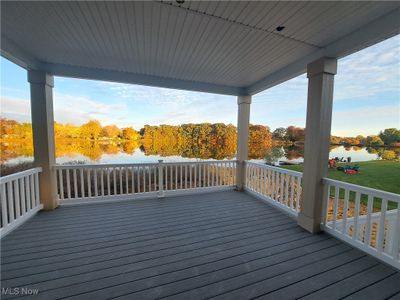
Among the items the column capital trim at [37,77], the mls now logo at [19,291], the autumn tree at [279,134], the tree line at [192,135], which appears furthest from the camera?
the autumn tree at [279,134]

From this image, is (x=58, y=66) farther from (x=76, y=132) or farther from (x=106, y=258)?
(x=76, y=132)

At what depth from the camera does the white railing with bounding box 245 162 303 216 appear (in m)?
3.44

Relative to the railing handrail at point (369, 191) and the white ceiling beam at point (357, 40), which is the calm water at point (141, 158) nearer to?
the railing handrail at point (369, 191)

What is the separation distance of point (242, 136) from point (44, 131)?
4.50m

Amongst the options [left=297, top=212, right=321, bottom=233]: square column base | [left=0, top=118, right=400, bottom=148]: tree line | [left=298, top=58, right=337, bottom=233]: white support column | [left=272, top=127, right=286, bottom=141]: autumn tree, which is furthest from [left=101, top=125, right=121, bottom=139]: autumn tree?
[left=297, top=212, right=321, bottom=233]: square column base

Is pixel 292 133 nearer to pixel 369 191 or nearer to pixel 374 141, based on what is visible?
pixel 374 141

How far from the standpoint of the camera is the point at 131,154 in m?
14.2

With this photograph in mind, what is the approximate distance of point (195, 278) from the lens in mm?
1776

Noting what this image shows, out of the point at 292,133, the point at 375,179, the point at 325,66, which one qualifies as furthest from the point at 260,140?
the point at 325,66

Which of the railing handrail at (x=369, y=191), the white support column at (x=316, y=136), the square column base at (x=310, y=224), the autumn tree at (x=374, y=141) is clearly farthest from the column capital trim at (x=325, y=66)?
the autumn tree at (x=374, y=141)

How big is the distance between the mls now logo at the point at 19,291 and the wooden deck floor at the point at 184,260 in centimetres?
5

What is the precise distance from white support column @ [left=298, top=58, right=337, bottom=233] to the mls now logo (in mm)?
3529

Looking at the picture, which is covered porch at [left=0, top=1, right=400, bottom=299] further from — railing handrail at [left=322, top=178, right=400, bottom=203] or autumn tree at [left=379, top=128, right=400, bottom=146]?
autumn tree at [left=379, top=128, right=400, bottom=146]

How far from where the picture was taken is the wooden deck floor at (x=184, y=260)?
5.36 ft
